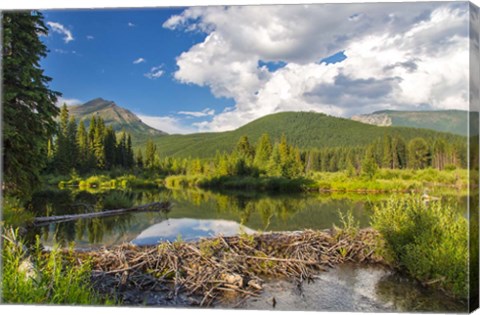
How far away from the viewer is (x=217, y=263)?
6.27m

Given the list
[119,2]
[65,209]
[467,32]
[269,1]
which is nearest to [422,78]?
[467,32]

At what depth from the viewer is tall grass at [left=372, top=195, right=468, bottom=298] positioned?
544 cm

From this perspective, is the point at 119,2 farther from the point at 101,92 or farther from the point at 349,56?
the point at 349,56

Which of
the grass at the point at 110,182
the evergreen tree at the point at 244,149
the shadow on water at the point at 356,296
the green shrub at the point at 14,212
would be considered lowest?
the shadow on water at the point at 356,296

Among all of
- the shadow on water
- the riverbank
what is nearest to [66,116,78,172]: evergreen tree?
the riverbank

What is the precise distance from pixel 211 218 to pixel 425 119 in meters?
3.38

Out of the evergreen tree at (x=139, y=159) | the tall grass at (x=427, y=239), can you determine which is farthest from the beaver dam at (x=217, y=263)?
the evergreen tree at (x=139, y=159)

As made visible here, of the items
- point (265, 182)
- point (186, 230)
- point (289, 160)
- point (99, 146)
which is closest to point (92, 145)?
point (99, 146)

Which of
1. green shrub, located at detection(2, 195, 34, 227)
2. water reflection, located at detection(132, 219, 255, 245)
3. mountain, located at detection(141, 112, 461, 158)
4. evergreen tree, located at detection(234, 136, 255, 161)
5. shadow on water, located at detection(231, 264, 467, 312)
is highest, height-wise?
mountain, located at detection(141, 112, 461, 158)

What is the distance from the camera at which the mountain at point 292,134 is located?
266 inches

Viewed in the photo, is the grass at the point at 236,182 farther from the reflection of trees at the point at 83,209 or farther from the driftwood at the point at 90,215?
the driftwood at the point at 90,215

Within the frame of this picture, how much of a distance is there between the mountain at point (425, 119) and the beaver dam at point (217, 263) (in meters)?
1.59

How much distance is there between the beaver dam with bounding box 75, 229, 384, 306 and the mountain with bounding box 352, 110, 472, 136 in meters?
1.59

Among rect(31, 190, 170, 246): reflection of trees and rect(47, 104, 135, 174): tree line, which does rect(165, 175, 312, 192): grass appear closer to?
rect(31, 190, 170, 246): reflection of trees
